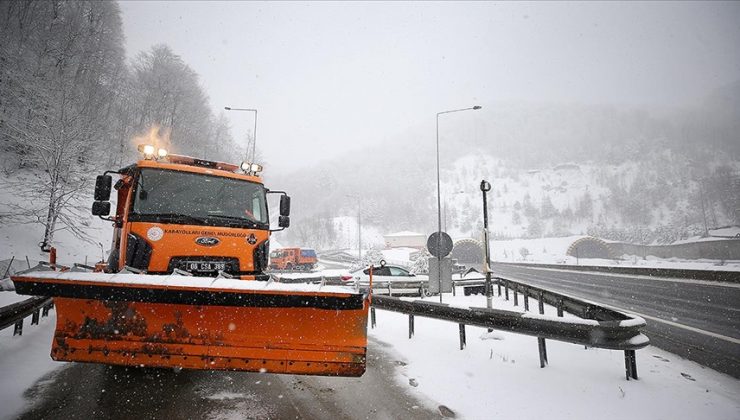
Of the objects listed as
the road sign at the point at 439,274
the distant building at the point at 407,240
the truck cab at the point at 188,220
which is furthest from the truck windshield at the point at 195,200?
the distant building at the point at 407,240

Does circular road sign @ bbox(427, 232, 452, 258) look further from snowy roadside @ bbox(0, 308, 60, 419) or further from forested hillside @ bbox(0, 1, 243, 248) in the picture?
snowy roadside @ bbox(0, 308, 60, 419)

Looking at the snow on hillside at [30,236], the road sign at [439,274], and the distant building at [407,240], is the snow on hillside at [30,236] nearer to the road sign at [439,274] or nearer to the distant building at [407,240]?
the road sign at [439,274]

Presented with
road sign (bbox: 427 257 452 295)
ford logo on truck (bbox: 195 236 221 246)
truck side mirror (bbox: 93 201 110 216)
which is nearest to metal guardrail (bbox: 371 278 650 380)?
road sign (bbox: 427 257 452 295)

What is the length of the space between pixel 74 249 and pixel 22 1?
722 inches

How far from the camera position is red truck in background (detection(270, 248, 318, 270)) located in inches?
1323

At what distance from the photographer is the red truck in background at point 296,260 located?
110ft

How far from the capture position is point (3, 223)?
1550cm

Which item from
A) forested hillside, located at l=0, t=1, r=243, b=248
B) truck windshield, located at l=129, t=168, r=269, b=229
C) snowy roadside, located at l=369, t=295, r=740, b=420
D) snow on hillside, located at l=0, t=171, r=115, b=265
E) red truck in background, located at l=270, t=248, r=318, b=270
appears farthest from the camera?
red truck in background, located at l=270, t=248, r=318, b=270

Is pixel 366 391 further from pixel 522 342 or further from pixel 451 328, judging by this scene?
pixel 451 328

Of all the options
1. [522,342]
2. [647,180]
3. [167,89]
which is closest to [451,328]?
[522,342]

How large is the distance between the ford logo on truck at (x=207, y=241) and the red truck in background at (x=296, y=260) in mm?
29193

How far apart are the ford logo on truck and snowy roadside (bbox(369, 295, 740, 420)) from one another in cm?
325

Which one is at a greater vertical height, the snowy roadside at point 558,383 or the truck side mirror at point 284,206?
the truck side mirror at point 284,206

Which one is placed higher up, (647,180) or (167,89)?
(647,180)
